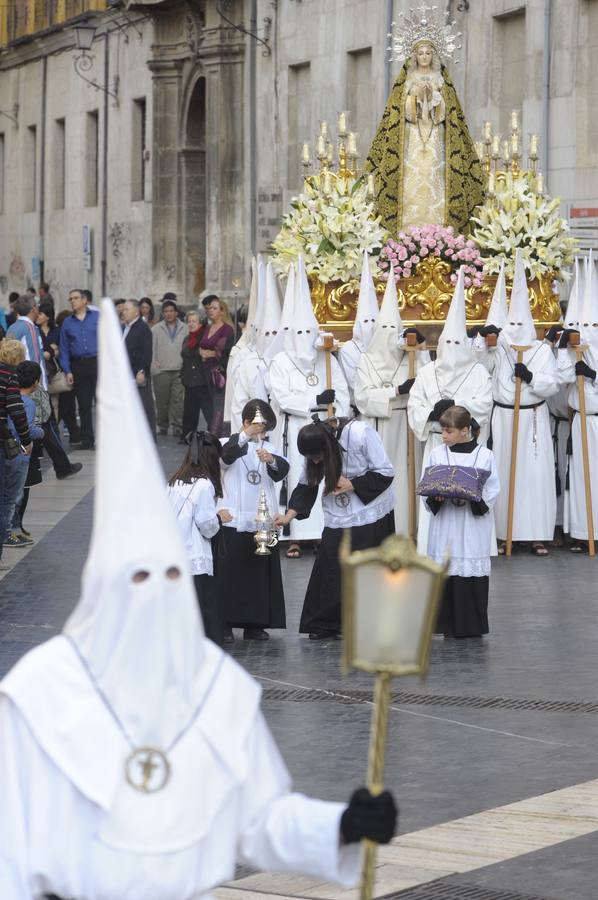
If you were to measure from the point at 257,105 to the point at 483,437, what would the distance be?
18.6 meters

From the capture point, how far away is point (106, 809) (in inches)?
157

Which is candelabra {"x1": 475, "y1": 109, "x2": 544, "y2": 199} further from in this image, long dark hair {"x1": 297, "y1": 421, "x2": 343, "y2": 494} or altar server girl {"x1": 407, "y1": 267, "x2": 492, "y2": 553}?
long dark hair {"x1": 297, "y1": 421, "x2": 343, "y2": 494}

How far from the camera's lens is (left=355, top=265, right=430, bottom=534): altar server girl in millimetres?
15328

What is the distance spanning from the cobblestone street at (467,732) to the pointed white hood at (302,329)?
5.81 feet

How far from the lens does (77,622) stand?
4086mm

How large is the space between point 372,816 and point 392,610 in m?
0.43

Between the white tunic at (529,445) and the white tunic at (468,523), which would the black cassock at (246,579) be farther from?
the white tunic at (529,445)

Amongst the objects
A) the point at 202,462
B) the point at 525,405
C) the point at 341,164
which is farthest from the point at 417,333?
the point at 202,462

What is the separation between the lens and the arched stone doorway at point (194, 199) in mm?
37000

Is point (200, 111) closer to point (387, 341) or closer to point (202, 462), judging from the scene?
point (387, 341)

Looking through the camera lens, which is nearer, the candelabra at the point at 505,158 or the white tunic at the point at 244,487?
the white tunic at the point at 244,487

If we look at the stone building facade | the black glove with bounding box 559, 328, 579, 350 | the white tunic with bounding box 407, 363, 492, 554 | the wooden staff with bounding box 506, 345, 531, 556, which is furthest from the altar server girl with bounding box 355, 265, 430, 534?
the stone building facade

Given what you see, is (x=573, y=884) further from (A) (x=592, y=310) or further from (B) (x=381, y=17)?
A: (B) (x=381, y=17)

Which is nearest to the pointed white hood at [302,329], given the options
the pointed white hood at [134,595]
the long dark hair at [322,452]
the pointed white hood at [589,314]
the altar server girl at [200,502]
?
the pointed white hood at [589,314]
